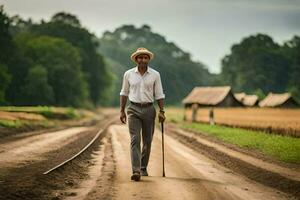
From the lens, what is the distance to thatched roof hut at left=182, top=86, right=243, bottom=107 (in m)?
65.0

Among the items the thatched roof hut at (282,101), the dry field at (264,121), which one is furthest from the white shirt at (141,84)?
the thatched roof hut at (282,101)

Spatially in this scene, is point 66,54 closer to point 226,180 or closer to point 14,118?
point 14,118

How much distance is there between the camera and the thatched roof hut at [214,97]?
6500 centimetres

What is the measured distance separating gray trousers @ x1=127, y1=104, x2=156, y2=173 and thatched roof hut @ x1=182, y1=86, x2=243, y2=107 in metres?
51.5

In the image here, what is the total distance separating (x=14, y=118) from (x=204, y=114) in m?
19.4

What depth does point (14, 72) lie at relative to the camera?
224 ft

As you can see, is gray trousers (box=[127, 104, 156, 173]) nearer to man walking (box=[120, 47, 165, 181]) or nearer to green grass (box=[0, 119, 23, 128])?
man walking (box=[120, 47, 165, 181])

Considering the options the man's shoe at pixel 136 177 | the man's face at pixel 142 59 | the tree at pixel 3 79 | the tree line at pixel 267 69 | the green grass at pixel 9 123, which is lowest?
the man's shoe at pixel 136 177

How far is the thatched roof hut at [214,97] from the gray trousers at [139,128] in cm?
5147

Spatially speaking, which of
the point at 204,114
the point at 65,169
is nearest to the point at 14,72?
the point at 204,114

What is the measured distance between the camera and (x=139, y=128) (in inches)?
504

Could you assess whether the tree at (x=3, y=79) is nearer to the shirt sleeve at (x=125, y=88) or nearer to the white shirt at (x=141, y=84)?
the shirt sleeve at (x=125, y=88)

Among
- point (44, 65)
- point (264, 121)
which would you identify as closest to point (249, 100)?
point (44, 65)

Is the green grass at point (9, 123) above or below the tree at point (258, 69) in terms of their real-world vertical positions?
below
